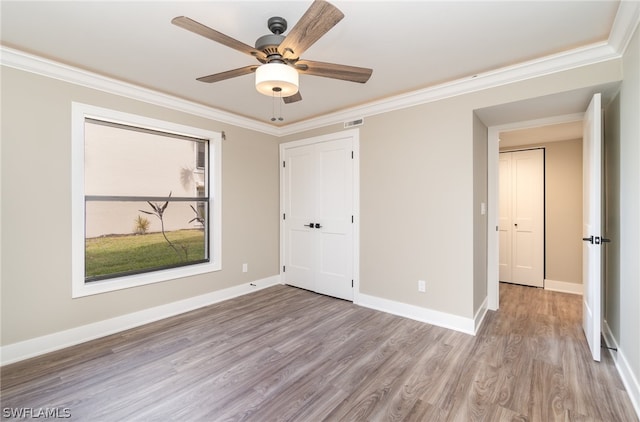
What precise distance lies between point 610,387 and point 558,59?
247 centimetres

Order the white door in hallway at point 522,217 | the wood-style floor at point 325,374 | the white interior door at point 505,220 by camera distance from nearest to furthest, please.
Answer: the wood-style floor at point 325,374
the white door in hallway at point 522,217
the white interior door at point 505,220

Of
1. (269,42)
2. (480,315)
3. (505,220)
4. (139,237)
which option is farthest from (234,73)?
(505,220)

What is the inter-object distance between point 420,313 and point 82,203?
140 inches

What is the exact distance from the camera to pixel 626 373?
1.94m

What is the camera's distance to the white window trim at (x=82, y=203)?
259cm

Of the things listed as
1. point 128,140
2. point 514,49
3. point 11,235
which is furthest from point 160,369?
point 514,49

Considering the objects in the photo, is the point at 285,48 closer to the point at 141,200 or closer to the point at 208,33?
the point at 208,33

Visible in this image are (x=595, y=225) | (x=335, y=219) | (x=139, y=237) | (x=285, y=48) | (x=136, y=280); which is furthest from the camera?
(x=335, y=219)

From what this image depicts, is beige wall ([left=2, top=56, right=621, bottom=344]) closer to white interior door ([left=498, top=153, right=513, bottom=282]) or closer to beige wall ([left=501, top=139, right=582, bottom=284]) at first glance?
Result: white interior door ([left=498, top=153, right=513, bottom=282])

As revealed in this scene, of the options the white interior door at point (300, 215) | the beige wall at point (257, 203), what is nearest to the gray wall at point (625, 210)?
the beige wall at point (257, 203)

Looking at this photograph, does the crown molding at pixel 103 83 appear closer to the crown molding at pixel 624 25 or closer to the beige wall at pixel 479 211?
the beige wall at pixel 479 211

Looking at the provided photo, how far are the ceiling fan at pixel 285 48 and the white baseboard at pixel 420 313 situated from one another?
243 cm

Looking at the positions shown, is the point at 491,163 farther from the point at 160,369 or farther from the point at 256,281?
the point at 160,369

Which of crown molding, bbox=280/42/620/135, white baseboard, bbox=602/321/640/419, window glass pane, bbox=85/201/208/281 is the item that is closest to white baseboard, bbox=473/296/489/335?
white baseboard, bbox=602/321/640/419
